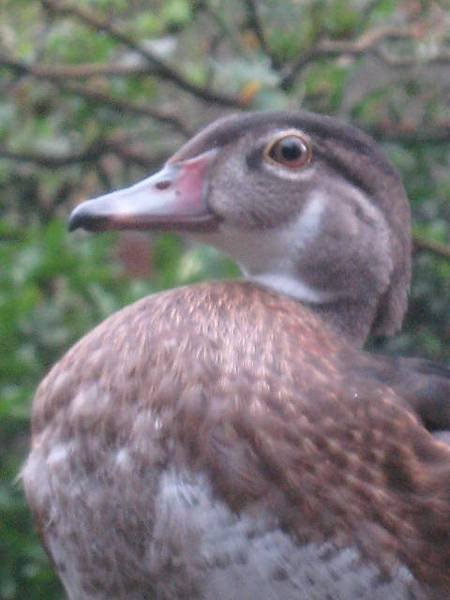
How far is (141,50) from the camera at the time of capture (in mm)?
3146

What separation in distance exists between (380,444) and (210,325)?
0.25m

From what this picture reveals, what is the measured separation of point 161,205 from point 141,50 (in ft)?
4.90

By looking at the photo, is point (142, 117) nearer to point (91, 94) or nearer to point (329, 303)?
point (91, 94)

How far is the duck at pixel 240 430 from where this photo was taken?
1514 mm

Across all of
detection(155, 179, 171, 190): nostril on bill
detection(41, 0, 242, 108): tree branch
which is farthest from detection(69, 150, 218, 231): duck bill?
detection(41, 0, 242, 108): tree branch

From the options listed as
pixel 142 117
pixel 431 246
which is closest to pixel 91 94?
pixel 142 117

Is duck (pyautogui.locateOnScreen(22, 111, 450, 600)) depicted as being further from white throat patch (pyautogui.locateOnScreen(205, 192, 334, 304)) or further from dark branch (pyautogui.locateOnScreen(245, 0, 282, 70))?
dark branch (pyautogui.locateOnScreen(245, 0, 282, 70))

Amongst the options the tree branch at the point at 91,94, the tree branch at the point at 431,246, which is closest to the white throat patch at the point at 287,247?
the tree branch at the point at 431,246

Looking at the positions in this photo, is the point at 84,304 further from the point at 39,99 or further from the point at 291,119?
the point at 291,119

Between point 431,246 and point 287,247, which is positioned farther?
point 431,246

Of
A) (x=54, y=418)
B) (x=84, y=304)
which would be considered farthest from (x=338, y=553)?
(x=84, y=304)

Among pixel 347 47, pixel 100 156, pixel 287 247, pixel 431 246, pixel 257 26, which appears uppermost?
pixel 287 247

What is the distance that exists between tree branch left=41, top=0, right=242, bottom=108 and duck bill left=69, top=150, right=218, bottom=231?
1292 millimetres

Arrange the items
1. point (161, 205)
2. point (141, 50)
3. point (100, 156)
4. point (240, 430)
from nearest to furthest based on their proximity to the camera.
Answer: point (240, 430) < point (161, 205) < point (141, 50) < point (100, 156)
